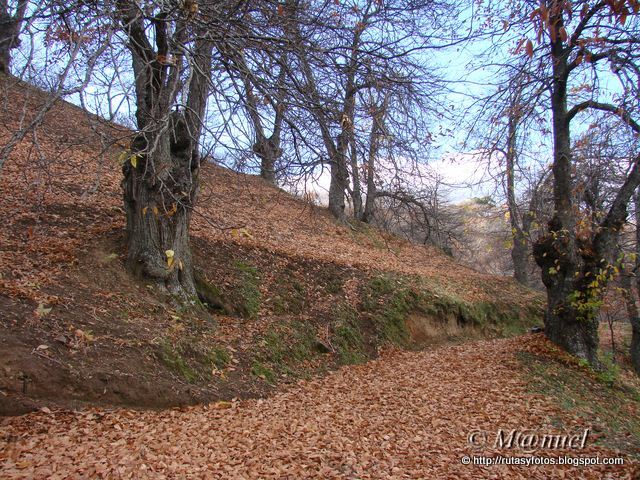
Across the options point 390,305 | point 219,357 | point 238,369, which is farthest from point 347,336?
point 219,357

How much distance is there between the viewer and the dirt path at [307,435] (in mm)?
3556

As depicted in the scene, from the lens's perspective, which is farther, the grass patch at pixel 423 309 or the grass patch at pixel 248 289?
the grass patch at pixel 423 309

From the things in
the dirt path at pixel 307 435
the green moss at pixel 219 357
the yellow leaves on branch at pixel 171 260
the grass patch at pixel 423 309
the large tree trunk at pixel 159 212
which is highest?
the large tree trunk at pixel 159 212

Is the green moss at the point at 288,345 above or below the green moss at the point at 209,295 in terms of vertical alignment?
below

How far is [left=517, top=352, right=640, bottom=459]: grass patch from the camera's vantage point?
525cm

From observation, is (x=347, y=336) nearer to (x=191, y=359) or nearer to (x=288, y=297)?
(x=288, y=297)

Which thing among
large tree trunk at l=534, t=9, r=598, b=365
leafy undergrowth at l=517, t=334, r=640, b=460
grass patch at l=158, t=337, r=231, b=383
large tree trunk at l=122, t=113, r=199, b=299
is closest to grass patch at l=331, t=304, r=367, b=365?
grass patch at l=158, t=337, r=231, b=383

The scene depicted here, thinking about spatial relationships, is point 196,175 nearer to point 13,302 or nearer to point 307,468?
point 13,302

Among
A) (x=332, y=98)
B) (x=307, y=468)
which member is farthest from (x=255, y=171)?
(x=307, y=468)

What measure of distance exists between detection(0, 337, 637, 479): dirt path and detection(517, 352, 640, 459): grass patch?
0.96ft

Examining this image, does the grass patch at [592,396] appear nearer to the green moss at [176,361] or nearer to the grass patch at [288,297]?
the grass patch at [288,297]

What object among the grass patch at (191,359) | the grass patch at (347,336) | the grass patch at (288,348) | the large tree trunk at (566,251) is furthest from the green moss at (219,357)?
the large tree trunk at (566,251)

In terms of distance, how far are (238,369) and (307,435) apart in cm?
163

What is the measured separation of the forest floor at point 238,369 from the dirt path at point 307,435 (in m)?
0.02
